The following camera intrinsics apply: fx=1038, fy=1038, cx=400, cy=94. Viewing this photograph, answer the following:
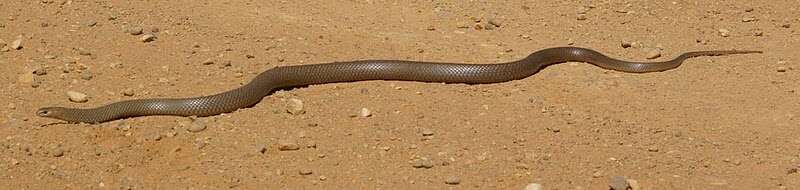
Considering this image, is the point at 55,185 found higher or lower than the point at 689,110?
lower

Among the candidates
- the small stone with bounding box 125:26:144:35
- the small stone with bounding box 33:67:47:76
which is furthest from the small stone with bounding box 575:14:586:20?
the small stone with bounding box 33:67:47:76

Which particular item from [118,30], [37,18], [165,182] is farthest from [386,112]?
[37,18]

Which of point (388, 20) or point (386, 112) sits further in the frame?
point (388, 20)

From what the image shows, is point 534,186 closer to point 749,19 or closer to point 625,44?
point 625,44

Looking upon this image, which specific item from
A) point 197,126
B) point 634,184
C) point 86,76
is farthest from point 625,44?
point 86,76

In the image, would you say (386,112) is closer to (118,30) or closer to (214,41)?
(214,41)

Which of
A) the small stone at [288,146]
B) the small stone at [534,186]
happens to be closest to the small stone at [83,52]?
the small stone at [288,146]

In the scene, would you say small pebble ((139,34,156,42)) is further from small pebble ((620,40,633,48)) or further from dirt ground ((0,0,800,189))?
small pebble ((620,40,633,48))
